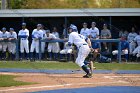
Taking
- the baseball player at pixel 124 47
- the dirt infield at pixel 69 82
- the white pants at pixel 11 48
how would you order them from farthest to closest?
the white pants at pixel 11 48
the baseball player at pixel 124 47
the dirt infield at pixel 69 82

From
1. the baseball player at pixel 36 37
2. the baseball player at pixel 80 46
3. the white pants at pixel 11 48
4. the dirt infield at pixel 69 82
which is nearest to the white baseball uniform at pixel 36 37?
the baseball player at pixel 36 37

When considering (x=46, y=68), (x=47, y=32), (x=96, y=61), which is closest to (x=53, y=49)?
(x=47, y=32)

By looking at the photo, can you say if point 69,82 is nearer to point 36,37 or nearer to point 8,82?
point 8,82

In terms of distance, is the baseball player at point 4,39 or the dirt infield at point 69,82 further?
the baseball player at point 4,39

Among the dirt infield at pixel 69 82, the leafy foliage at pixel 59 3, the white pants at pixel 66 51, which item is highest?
the leafy foliage at pixel 59 3

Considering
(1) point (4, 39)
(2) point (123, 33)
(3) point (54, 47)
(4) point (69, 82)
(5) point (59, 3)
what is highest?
(5) point (59, 3)

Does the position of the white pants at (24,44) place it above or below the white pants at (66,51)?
above

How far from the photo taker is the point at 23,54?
2111cm

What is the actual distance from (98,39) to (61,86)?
7985 millimetres

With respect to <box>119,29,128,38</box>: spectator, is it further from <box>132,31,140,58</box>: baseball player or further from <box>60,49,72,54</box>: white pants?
<box>60,49,72,54</box>: white pants

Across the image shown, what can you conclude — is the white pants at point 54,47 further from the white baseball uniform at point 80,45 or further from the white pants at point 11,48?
the white baseball uniform at point 80,45

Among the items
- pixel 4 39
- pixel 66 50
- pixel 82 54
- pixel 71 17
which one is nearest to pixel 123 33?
pixel 71 17

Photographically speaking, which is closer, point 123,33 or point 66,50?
point 66,50

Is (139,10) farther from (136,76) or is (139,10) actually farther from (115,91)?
(115,91)
